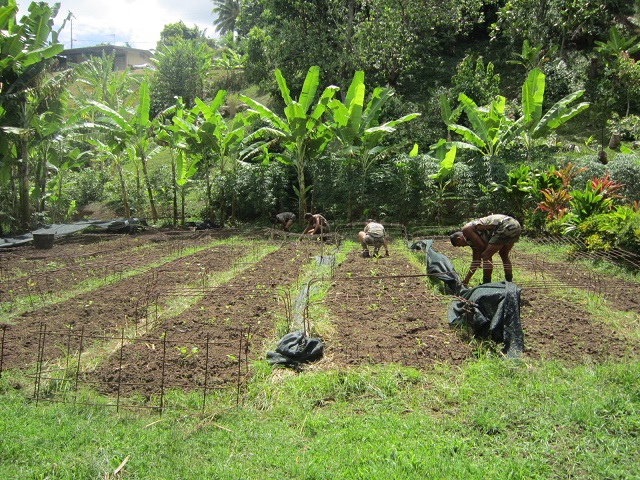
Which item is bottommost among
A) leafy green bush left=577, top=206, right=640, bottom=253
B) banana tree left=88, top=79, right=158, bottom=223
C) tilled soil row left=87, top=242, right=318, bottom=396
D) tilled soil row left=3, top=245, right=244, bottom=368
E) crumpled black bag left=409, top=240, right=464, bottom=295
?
tilled soil row left=3, top=245, right=244, bottom=368

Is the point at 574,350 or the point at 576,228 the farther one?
the point at 576,228

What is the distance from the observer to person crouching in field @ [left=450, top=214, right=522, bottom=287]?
7.20 meters

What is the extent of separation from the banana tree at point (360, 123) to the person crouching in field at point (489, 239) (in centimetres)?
593

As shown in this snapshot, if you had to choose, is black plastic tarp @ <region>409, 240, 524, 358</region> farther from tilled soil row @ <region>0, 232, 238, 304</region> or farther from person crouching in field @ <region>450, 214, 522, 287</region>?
tilled soil row @ <region>0, 232, 238, 304</region>

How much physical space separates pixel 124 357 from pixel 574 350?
4.92 meters

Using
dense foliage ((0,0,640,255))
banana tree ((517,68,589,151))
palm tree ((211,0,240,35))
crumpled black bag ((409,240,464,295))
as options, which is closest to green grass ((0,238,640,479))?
crumpled black bag ((409,240,464,295))

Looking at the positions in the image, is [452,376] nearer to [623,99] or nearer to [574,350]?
[574,350]

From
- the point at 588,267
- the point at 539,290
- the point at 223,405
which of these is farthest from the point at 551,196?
the point at 223,405

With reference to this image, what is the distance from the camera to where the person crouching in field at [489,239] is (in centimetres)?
720

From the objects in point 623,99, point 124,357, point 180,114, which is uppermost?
point 623,99

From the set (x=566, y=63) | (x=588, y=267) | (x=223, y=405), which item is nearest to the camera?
(x=223, y=405)

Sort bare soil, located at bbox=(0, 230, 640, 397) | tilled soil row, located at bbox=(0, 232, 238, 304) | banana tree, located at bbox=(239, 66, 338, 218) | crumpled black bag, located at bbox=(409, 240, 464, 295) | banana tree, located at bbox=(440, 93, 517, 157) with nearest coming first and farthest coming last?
bare soil, located at bbox=(0, 230, 640, 397), crumpled black bag, located at bbox=(409, 240, 464, 295), tilled soil row, located at bbox=(0, 232, 238, 304), banana tree, located at bbox=(239, 66, 338, 218), banana tree, located at bbox=(440, 93, 517, 157)

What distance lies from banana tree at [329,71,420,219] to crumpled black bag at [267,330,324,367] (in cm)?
828

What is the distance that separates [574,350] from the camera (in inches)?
209
